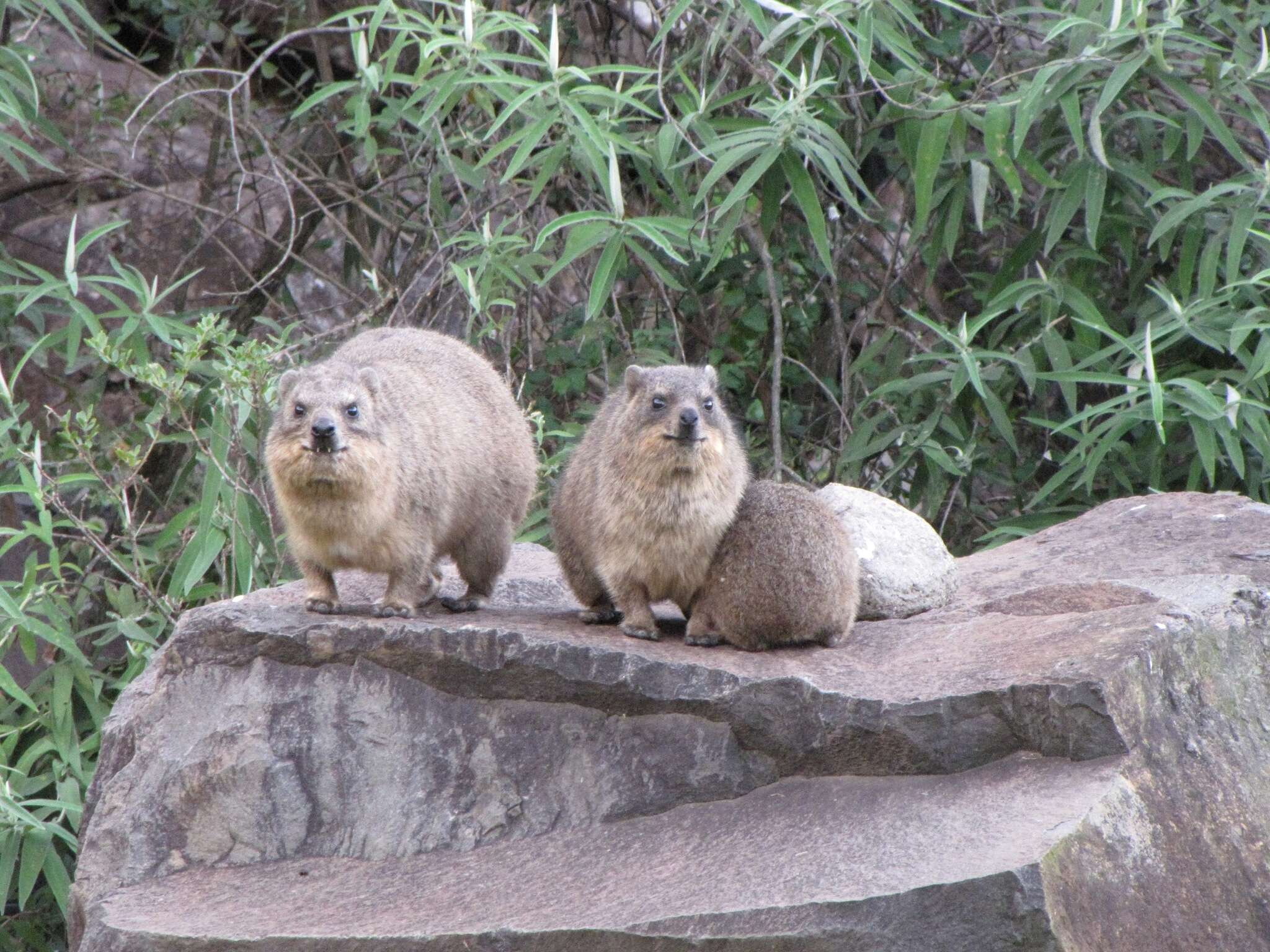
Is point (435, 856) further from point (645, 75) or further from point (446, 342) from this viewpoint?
point (645, 75)

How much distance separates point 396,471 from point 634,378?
880 millimetres

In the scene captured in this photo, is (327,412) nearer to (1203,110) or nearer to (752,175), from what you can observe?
(752,175)

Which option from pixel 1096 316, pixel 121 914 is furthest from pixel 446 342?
pixel 1096 316

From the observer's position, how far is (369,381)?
17.2ft

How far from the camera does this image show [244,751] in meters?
5.16

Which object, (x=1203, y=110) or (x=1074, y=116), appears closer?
(x=1074, y=116)

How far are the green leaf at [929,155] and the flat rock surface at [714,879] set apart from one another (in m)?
3.17

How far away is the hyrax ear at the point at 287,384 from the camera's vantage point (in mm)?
5273

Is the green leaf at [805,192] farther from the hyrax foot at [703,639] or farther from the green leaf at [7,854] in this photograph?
the green leaf at [7,854]

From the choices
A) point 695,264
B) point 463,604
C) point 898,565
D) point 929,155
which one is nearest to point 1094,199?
point 929,155

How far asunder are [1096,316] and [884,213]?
62.2 inches

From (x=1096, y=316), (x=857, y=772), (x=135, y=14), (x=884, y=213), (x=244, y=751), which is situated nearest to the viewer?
(x=857, y=772)

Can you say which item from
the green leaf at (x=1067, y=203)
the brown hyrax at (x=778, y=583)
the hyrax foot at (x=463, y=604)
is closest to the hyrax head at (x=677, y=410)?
the brown hyrax at (x=778, y=583)

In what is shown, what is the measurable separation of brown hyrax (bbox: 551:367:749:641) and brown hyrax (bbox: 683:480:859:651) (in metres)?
0.08
